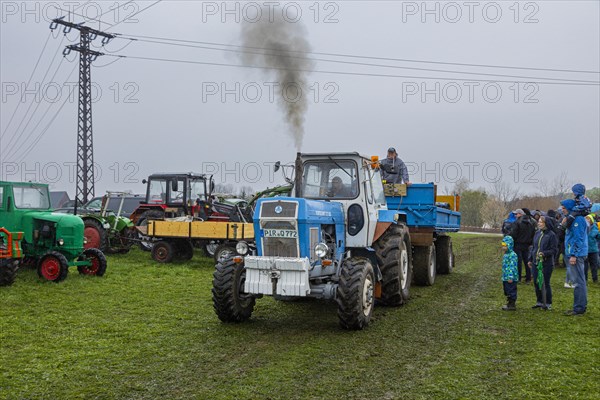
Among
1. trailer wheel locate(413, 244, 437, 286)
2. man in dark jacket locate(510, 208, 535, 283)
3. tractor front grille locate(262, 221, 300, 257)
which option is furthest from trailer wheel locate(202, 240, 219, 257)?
tractor front grille locate(262, 221, 300, 257)

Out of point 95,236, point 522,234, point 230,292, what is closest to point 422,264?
point 522,234

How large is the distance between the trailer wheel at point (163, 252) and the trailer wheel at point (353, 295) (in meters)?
8.30

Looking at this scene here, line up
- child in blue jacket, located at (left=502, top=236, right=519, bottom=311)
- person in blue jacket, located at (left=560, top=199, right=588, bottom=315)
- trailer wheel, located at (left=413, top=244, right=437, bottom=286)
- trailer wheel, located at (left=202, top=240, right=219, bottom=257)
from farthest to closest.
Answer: trailer wheel, located at (left=202, top=240, right=219, bottom=257)
trailer wheel, located at (left=413, top=244, right=437, bottom=286)
child in blue jacket, located at (left=502, top=236, right=519, bottom=311)
person in blue jacket, located at (left=560, top=199, right=588, bottom=315)

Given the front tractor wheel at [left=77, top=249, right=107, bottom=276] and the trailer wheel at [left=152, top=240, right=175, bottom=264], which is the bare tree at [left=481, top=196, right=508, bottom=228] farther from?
the front tractor wheel at [left=77, top=249, right=107, bottom=276]

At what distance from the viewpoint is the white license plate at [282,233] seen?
7.36 metres

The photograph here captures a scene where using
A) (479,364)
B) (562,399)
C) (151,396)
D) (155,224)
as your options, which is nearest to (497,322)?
(479,364)

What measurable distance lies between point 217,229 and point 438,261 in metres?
5.59

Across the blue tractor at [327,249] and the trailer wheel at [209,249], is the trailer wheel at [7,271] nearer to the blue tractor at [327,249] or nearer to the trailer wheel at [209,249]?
the blue tractor at [327,249]

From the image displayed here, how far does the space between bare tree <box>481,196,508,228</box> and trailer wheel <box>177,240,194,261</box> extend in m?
37.9

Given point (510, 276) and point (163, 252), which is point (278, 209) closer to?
point (510, 276)

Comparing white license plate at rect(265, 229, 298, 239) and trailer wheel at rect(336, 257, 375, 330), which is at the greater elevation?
white license plate at rect(265, 229, 298, 239)

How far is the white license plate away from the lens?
7.36 meters

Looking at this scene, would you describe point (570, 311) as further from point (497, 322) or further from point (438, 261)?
point (438, 261)

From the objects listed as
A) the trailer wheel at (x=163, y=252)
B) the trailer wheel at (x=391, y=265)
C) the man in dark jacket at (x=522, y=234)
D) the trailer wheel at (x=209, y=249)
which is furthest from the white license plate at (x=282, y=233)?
the trailer wheel at (x=209, y=249)
